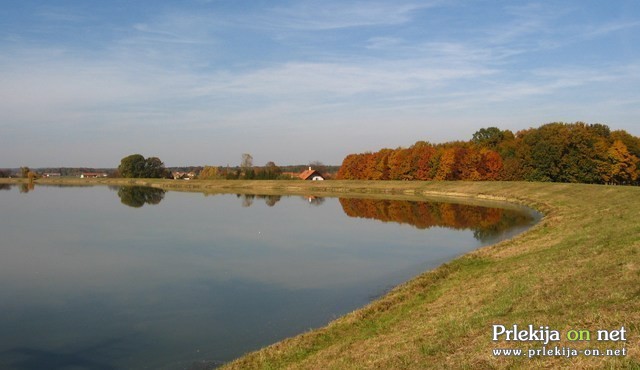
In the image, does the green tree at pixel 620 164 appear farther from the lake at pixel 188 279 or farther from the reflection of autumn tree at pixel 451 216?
the lake at pixel 188 279

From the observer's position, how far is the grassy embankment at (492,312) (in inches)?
301

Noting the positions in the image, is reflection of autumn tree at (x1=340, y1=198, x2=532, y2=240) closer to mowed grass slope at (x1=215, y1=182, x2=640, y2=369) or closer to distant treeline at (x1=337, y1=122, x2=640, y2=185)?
mowed grass slope at (x1=215, y1=182, x2=640, y2=369)

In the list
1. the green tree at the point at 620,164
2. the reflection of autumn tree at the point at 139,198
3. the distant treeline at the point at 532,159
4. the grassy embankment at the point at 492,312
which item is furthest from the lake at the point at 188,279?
the green tree at the point at 620,164

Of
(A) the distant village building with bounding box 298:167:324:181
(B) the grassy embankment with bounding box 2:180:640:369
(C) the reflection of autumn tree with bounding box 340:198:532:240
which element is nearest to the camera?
(B) the grassy embankment with bounding box 2:180:640:369

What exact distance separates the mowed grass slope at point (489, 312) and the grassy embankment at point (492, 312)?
21 mm

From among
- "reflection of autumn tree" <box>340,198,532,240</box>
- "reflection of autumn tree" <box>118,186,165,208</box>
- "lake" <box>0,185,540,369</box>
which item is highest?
"reflection of autumn tree" <box>118,186,165,208</box>

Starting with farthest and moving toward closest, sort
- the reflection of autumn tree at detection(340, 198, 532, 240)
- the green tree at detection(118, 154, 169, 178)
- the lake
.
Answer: the green tree at detection(118, 154, 169, 178)
the reflection of autumn tree at detection(340, 198, 532, 240)
the lake

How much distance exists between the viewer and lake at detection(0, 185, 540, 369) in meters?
11.6

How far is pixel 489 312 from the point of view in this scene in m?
10.3

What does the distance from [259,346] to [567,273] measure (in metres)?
7.28

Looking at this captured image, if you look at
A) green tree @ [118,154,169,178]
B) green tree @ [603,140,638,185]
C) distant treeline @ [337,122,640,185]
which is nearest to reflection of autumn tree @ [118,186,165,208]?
distant treeline @ [337,122,640,185]

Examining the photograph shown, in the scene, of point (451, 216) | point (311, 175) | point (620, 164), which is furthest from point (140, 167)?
point (451, 216)

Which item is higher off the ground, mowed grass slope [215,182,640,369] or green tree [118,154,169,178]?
green tree [118,154,169,178]

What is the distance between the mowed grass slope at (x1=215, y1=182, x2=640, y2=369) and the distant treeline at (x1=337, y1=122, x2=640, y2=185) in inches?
1957
